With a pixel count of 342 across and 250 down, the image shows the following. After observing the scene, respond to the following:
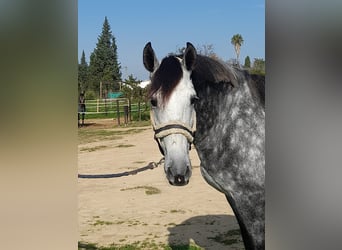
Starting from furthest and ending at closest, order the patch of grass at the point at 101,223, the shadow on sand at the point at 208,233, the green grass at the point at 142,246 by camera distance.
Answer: the patch of grass at the point at 101,223 < the shadow on sand at the point at 208,233 < the green grass at the point at 142,246

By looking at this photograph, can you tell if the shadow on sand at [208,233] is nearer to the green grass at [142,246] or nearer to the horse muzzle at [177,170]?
the green grass at [142,246]

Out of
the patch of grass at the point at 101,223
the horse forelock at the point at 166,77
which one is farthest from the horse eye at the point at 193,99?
the patch of grass at the point at 101,223

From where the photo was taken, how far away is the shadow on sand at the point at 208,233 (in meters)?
4.00

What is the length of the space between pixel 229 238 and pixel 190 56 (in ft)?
8.91

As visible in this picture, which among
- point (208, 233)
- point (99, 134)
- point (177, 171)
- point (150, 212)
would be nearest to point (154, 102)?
point (177, 171)

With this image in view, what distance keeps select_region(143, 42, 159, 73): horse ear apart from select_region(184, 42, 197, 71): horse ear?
0.20 m

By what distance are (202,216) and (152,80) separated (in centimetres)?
331

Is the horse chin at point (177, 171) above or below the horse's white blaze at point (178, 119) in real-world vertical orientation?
below

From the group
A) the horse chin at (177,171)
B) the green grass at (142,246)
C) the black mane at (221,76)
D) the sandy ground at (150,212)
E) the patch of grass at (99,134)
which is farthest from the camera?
the patch of grass at (99,134)
